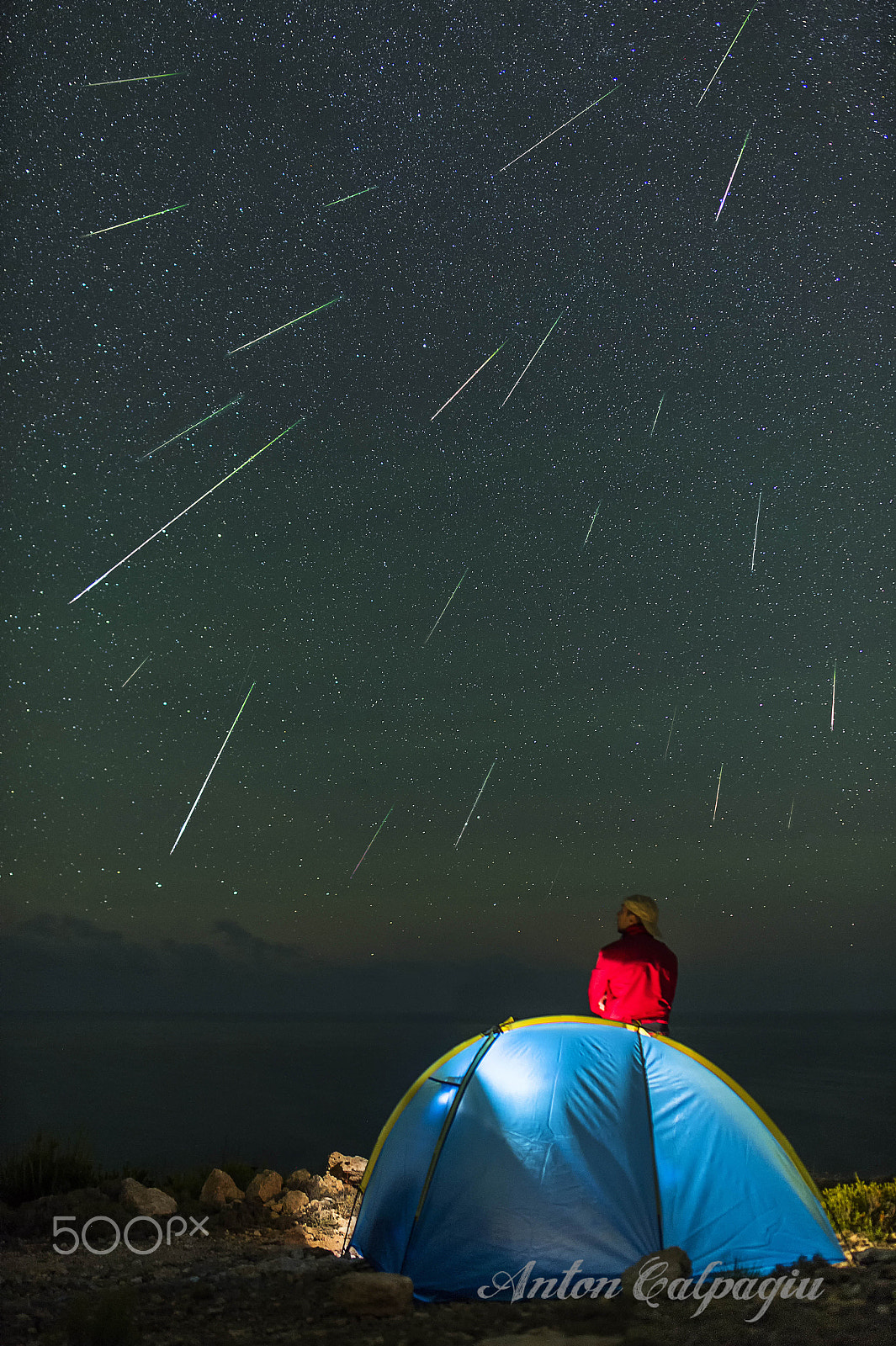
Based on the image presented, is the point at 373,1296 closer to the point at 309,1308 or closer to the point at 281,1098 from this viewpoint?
the point at 309,1308

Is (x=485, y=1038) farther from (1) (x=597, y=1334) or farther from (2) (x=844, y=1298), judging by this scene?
(2) (x=844, y=1298)

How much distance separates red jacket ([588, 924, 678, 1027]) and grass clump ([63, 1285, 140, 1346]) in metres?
3.72

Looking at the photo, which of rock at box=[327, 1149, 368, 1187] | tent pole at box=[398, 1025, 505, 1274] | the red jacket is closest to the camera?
tent pole at box=[398, 1025, 505, 1274]

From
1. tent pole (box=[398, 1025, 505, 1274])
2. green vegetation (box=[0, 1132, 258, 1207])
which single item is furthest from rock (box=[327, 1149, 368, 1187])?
tent pole (box=[398, 1025, 505, 1274])

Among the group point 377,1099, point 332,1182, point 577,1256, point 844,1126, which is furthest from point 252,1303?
point 377,1099

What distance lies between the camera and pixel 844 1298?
5426 mm

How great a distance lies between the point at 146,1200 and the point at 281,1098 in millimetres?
34729

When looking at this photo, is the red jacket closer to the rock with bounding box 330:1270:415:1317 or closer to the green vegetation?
the rock with bounding box 330:1270:415:1317

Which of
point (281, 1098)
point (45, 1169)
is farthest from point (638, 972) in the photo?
point (281, 1098)

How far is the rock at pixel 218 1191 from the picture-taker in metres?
9.38

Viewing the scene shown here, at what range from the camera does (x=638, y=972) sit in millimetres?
7285

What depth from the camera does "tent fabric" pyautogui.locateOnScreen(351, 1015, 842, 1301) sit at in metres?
6.26

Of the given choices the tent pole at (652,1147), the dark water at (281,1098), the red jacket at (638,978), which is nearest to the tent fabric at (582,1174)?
the tent pole at (652,1147)

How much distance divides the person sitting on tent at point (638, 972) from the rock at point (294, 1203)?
422 centimetres
